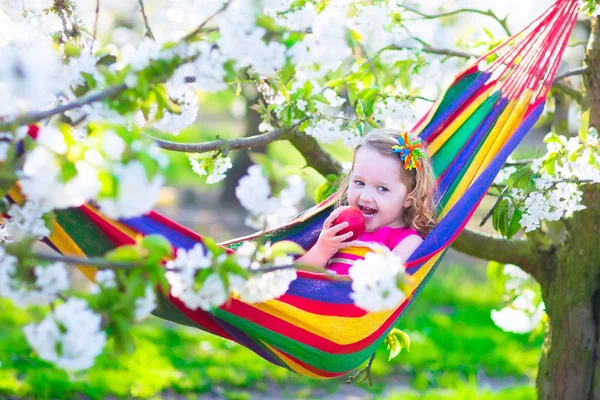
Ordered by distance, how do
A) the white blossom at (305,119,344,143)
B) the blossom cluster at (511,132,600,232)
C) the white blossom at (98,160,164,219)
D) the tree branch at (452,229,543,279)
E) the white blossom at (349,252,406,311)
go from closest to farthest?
the white blossom at (98,160,164,219) < the white blossom at (349,252,406,311) < the blossom cluster at (511,132,600,232) < the white blossom at (305,119,344,143) < the tree branch at (452,229,543,279)

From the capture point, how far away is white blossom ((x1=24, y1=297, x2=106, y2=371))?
47.0 inches

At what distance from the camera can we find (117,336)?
49.5 inches

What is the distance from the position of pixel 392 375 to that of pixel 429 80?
67.9 inches

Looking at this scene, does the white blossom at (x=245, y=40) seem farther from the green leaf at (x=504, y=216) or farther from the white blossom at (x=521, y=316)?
the white blossom at (x=521, y=316)

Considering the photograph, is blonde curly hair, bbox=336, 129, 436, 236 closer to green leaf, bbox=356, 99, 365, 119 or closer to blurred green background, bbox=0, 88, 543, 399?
green leaf, bbox=356, 99, 365, 119

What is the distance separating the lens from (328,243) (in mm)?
2154

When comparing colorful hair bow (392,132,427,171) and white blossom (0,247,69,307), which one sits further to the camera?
colorful hair bow (392,132,427,171)

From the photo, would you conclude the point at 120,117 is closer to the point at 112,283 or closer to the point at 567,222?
the point at 112,283

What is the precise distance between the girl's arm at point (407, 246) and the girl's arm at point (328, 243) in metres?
0.15

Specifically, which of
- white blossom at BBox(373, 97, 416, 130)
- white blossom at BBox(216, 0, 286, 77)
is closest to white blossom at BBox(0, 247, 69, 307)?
white blossom at BBox(216, 0, 286, 77)

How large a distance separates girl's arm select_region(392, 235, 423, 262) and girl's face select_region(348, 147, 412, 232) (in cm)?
13

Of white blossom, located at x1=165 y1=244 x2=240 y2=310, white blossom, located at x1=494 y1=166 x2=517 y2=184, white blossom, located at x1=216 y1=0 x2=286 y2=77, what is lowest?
white blossom, located at x1=165 y1=244 x2=240 y2=310

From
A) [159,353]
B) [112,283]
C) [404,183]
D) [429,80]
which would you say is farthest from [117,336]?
[159,353]

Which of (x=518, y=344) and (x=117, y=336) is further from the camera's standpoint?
(x=518, y=344)
